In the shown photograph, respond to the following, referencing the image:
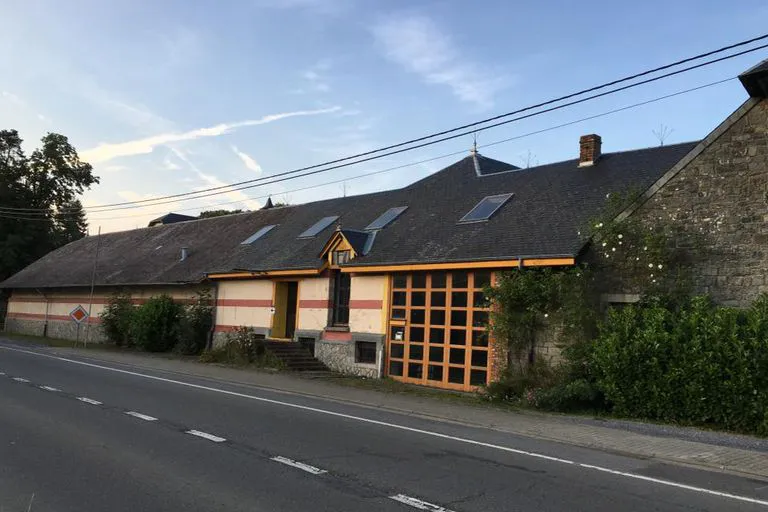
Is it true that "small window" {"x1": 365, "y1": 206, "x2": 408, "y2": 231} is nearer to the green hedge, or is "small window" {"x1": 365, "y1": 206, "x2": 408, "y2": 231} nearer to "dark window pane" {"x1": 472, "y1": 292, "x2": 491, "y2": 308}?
"dark window pane" {"x1": 472, "y1": 292, "x2": 491, "y2": 308}

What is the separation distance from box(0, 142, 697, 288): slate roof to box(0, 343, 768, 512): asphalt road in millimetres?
6788

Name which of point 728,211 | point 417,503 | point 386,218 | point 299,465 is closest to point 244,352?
point 386,218

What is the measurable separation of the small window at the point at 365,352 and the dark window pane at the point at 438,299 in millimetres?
2700

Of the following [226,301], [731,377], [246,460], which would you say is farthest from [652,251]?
[226,301]

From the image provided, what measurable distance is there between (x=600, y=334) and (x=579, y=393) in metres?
1.30

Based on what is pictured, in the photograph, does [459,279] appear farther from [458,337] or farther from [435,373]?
[435,373]

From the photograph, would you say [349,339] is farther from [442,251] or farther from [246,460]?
[246,460]

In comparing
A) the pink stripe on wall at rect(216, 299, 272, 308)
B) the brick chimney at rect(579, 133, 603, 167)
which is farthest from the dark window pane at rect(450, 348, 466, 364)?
the pink stripe on wall at rect(216, 299, 272, 308)

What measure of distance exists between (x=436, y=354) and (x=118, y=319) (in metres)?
18.3

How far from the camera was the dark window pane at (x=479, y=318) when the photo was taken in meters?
16.1

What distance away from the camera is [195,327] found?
2566 cm

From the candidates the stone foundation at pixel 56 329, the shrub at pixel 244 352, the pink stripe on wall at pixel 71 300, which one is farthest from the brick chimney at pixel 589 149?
the stone foundation at pixel 56 329

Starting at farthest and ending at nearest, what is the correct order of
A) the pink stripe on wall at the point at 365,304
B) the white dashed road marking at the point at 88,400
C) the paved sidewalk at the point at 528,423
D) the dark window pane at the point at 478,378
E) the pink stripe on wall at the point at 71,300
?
the pink stripe on wall at the point at 71,300, the pink stripe on wall at the point at 365,304, the dark window pane at the point at 478,378, the white dashed road marking at the point at 88,400, the paved sidewalk at the point at 528,423

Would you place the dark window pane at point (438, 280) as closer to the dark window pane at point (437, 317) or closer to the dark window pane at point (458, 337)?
the dark window pane at point (437, 317)
